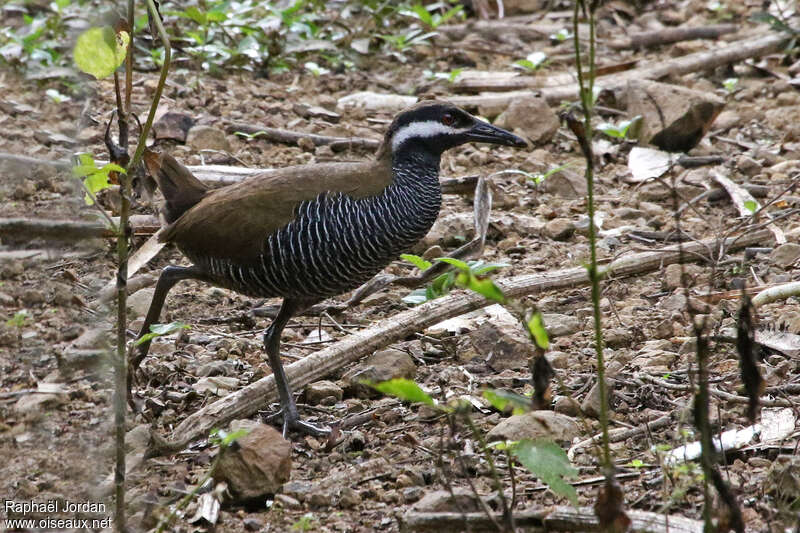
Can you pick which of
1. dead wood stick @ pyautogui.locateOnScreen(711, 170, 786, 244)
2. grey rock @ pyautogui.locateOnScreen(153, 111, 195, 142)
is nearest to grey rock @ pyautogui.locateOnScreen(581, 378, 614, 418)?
dead wood stick @ pyautogui.locateOnScreen(711, 170, 786, 244)

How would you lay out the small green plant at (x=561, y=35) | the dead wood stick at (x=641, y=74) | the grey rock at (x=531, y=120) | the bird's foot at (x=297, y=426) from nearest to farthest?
the bird's foot at (x=297, y=426), the grey rock at (x=531, y=120), the dead wood stick at (x=641, y=74), the small green plant at (x=561, y=35)

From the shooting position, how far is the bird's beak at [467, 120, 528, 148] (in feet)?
17.9

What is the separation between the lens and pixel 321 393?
4910mm

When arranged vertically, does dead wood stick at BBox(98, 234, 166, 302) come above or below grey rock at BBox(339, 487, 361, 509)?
below

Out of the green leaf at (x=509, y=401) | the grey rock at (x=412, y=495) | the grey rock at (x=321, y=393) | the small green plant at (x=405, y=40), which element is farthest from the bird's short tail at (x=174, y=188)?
the small green plant at (x=405, y=40)

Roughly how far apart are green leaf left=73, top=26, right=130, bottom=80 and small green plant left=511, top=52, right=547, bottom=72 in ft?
19.1

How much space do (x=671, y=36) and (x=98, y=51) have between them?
763 centimetres

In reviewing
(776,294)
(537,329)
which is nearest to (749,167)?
(776,294)

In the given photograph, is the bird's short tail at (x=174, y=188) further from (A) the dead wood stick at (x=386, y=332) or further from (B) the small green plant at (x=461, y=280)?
(B) the small green plant at (x=461, y=280)

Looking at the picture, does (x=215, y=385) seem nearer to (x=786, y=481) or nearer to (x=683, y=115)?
(x=786, y=481)

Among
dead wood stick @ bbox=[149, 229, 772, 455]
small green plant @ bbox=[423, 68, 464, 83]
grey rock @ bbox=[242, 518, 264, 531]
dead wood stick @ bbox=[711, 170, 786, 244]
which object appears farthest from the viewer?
small green plant @ bbox=[423, 68, 464, 83]

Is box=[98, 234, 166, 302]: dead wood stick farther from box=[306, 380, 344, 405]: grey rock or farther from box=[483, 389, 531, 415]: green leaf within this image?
box=[483, 389, 531, 415]: green leaf

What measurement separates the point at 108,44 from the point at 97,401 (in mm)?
1063

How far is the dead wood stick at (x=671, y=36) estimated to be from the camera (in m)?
9.72
